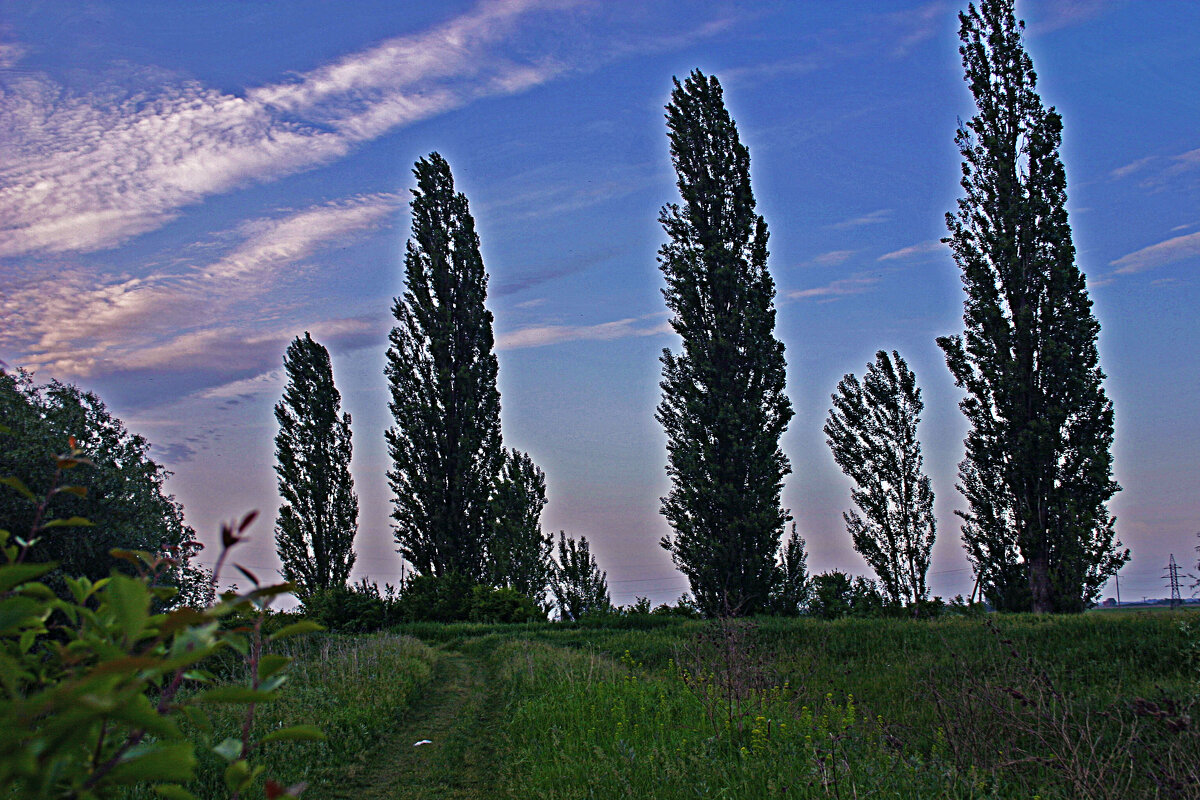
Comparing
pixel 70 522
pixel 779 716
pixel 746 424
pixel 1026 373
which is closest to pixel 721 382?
pixel 746 424

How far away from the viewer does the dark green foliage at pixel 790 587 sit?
60.6ft

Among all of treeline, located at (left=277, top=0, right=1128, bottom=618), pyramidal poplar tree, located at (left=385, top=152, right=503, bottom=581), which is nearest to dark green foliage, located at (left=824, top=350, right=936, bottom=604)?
treeline, located at (left=277, top=0, right=1128, bottom=618)

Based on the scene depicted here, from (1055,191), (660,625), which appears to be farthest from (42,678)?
(1055,191)

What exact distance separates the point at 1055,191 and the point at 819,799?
18.5 metres

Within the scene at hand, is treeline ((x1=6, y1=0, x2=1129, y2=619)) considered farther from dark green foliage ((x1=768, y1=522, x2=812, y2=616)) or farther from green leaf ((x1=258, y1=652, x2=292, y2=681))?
green leaf ((x1=258, y1=652, x2=292, y2=681))

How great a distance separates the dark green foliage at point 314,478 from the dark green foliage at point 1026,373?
2097cm

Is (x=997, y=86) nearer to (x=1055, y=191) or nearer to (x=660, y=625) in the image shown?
(x=1055, y=191)

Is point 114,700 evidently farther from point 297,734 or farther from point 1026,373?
point 1026,373

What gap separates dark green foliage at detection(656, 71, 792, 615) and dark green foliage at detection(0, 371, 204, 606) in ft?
38.4

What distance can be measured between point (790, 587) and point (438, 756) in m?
13.5

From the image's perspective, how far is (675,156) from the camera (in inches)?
842

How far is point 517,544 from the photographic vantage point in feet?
78.5

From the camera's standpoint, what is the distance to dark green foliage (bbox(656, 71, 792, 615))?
18438 mm

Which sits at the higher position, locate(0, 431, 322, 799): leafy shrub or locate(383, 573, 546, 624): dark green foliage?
locate(0, 431, 322, 799): leafy shrub
